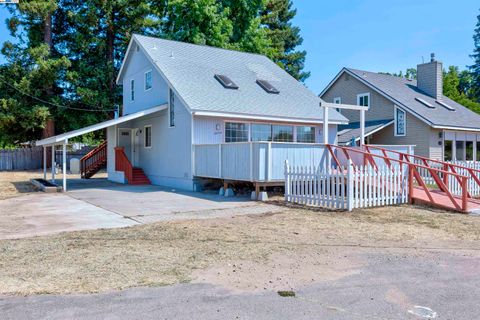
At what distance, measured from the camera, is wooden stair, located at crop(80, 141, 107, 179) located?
75.0ft

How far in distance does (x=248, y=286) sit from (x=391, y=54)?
3534cm

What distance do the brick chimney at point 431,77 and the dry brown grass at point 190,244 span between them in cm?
2070

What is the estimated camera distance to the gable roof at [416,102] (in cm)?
2378

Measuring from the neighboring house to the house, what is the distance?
18.1ft

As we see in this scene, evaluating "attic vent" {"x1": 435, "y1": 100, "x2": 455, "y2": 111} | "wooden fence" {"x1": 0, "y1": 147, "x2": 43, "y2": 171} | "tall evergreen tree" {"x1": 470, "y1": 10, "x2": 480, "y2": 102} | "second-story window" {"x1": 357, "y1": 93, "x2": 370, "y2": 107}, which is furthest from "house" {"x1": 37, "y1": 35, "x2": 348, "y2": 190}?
"tall evergreen tree" {"x1": 470, "y1": 10, "x2": 480, "y2": 102}

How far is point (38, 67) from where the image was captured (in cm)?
2844

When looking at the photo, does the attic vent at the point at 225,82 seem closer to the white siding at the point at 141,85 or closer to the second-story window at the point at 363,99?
the white siding at the point at 141,85

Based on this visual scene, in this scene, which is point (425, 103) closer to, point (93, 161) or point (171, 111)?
point (171, 111)

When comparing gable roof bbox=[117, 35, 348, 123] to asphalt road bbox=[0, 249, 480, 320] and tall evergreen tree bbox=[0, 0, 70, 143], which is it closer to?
asphalt road bbox=[0, 249, 480, 320]

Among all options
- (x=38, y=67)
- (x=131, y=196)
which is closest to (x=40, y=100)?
(x=38, y=67)

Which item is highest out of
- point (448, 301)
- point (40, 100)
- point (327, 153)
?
point (40, 100)

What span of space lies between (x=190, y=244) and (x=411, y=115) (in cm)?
2074

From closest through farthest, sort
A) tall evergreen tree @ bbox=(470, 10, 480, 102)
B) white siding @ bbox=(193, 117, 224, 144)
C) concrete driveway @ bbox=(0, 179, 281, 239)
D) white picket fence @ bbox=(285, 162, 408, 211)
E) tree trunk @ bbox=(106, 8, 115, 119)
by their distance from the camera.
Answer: concrete driveway @ bbox=(0, 179, 281, 239), white picket fence @ bbox=(285, 162, 408, 211), white siding @ bbox=(193, 117, 224, 144), tree trunk @ bbox=(106, 8, 115, 119), tall evergreen tree @ bbox=(470, 10, 480, 102)

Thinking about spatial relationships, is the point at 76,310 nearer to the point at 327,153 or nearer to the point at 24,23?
the point at 327,153
